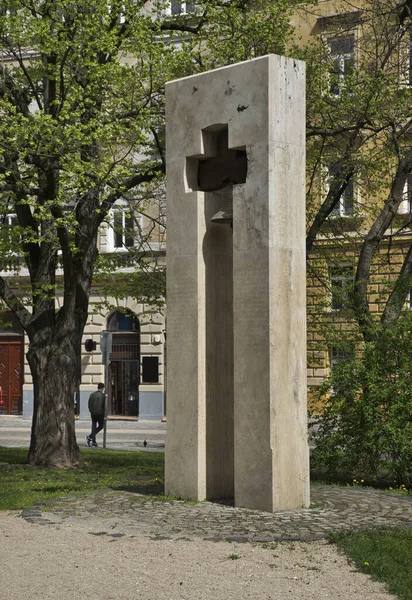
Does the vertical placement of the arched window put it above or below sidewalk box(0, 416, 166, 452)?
above

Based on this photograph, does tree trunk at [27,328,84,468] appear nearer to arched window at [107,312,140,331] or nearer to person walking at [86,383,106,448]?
person walking at [86,383,106,448]

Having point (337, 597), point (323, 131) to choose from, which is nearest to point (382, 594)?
point (337, 597)

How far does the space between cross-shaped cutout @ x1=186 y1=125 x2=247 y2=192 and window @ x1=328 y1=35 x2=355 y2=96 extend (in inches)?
251

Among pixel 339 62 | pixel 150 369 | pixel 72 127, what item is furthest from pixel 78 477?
pixel 150 369

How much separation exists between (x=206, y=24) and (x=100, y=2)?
338cm

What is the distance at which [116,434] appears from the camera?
33344mm

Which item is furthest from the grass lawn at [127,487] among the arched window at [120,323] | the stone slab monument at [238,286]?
the arched window at [120,323]

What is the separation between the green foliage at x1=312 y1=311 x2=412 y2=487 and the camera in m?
14.9

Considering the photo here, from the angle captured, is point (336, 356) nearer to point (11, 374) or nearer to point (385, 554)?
point (385, 554)

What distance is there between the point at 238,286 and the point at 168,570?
14.5 ft

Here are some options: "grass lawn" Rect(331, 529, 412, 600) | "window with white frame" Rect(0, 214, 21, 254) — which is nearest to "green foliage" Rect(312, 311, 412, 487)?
"grass lawn" Rect(331, 529, 412, 600)

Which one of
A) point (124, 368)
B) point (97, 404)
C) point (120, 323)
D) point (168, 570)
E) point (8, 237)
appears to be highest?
point (8, 237)

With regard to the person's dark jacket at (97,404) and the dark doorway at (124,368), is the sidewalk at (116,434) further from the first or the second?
the person's dark jacket at (97,404)

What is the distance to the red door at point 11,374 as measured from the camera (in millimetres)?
42219
